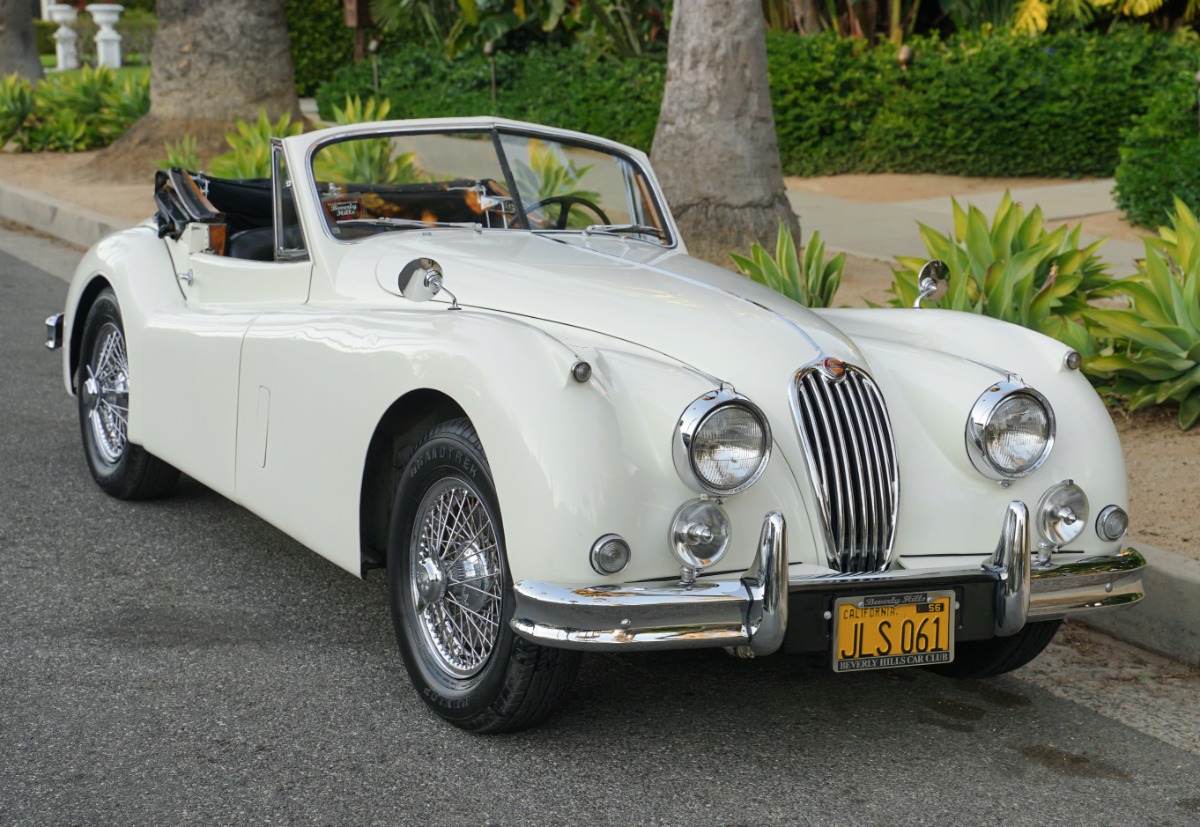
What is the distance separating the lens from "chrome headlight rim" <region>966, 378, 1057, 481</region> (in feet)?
12.6

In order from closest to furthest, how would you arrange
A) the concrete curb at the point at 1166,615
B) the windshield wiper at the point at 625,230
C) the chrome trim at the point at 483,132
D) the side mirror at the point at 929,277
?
1. the concrete curb at the point at 1166,615
2. the side mirror at the point at 929,277
3. the chrome trim at the point at 483,132
4. the windshield wiper at the point at 625,230

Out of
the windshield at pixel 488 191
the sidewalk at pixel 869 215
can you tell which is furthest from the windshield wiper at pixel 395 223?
the sidewalk at pixel 869 215

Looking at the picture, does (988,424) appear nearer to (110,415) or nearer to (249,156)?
(110,415)

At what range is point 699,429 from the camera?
137 inches

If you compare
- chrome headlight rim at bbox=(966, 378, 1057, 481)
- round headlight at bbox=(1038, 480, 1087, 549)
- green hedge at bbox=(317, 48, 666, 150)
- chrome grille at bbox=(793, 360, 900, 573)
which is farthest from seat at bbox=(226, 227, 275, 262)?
green hedge at bbox=(317, 48, 666, 150)

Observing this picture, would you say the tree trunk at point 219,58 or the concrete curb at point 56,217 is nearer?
the concrete curb at point 56,217

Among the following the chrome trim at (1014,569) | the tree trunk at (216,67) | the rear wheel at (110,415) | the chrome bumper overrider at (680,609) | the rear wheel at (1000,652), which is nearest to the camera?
the chrome bumper overrider at (680,609)

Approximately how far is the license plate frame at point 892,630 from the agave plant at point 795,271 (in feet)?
10.7

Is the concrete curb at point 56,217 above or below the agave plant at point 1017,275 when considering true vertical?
below

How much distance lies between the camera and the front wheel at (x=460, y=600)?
142 inches

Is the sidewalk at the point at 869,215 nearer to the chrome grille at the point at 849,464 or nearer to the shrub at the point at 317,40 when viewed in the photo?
the chrome grille at the point at 849,464

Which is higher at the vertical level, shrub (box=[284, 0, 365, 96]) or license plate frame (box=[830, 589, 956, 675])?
shrub (box=[284, 0, 365, 96])

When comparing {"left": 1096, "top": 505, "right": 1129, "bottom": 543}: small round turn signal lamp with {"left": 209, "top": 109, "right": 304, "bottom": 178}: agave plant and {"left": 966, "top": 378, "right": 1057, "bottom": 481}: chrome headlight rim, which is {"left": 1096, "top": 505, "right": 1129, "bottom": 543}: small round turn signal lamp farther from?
{"left": 209, "top": 109, "right": 304, "bottom": 178}: agave plant

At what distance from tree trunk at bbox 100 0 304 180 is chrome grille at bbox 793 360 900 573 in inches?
466
